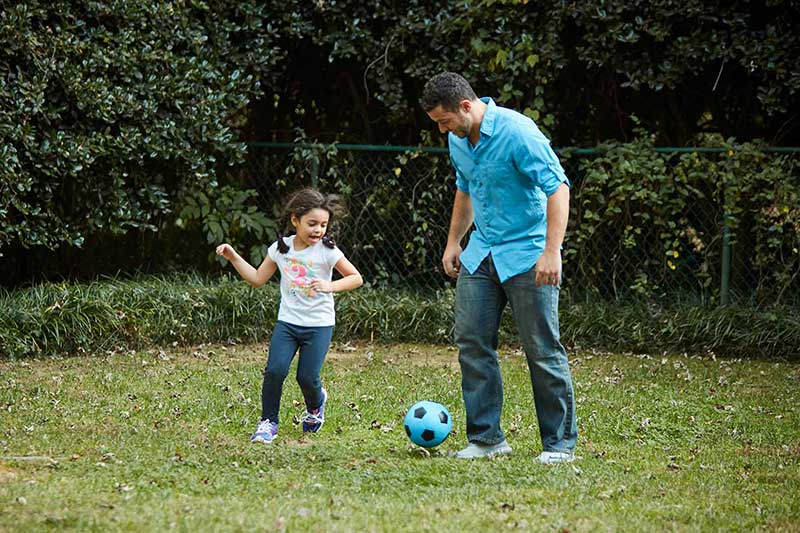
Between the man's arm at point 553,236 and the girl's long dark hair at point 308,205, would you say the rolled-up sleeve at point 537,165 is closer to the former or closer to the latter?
the man's arm at point 553,236

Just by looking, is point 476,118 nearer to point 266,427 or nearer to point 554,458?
point 554,458

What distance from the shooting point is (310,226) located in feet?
18.5

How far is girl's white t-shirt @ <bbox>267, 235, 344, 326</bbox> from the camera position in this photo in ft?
18.4

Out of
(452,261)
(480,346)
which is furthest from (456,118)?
(480,346)

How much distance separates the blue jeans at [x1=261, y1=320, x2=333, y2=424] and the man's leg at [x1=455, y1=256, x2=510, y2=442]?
904mm

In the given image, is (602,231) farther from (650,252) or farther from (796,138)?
(796,138)

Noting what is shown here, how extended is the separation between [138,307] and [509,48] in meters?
3.53

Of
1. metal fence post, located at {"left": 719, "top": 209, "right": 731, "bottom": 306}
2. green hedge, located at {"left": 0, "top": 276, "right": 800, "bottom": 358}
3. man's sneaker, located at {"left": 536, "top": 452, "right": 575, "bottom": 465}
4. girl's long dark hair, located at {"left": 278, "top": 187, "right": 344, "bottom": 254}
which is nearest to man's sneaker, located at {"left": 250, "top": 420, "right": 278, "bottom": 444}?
girl's long dark hair, located at {"left": 278, "top": 187, "right": 344, "bottom": 254}

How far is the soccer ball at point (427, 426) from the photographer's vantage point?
503 cm

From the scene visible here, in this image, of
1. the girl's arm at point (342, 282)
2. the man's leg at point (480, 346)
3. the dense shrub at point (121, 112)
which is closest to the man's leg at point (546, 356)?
the man's leg at point (480, 346)

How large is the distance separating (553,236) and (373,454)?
1.30 metres

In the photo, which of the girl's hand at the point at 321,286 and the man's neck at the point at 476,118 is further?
the girl's hand at the point at 321,286

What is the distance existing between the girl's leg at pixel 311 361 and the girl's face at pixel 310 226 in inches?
17.5

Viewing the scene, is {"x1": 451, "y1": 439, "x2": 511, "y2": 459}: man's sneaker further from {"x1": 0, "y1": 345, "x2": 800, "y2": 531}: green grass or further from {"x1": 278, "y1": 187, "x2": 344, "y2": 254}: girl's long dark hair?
{"x1": 278, "y1": 187, "x2": 344, "y2": 254}: girl's long dark hair
